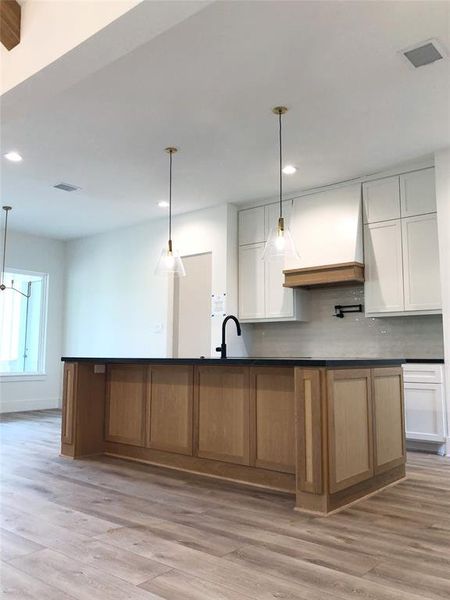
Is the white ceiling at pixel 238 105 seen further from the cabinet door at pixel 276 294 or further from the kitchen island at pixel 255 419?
the kitchen island at pixel 255 419

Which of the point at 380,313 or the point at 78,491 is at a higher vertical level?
the point at 380,313

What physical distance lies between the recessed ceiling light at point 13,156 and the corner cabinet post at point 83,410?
7.35 feet

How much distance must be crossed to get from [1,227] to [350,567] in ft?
24.5

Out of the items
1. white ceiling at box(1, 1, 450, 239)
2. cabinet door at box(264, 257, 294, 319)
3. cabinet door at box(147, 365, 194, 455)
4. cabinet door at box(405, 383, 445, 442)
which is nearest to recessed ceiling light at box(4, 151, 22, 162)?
white ceiling at box(1, 1, 450, 239)

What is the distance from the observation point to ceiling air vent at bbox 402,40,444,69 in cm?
324

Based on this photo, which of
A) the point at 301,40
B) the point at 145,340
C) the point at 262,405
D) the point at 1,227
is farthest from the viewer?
the point at 1,227

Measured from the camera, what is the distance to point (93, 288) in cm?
826

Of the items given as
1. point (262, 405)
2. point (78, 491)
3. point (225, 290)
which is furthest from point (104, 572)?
point (225, 290)

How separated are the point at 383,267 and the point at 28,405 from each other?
6.07 meters

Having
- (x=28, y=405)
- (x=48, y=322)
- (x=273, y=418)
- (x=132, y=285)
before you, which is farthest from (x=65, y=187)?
(x=273, y=418)

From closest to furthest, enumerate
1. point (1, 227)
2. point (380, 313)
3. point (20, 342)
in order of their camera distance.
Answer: point (380, 313)
point (1, 227)
point (20, 342)

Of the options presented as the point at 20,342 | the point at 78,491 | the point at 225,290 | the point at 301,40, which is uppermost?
the point at 301,40

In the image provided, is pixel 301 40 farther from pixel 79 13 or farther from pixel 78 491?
pixel 78 491

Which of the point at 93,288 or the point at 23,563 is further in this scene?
the point at 93,288
